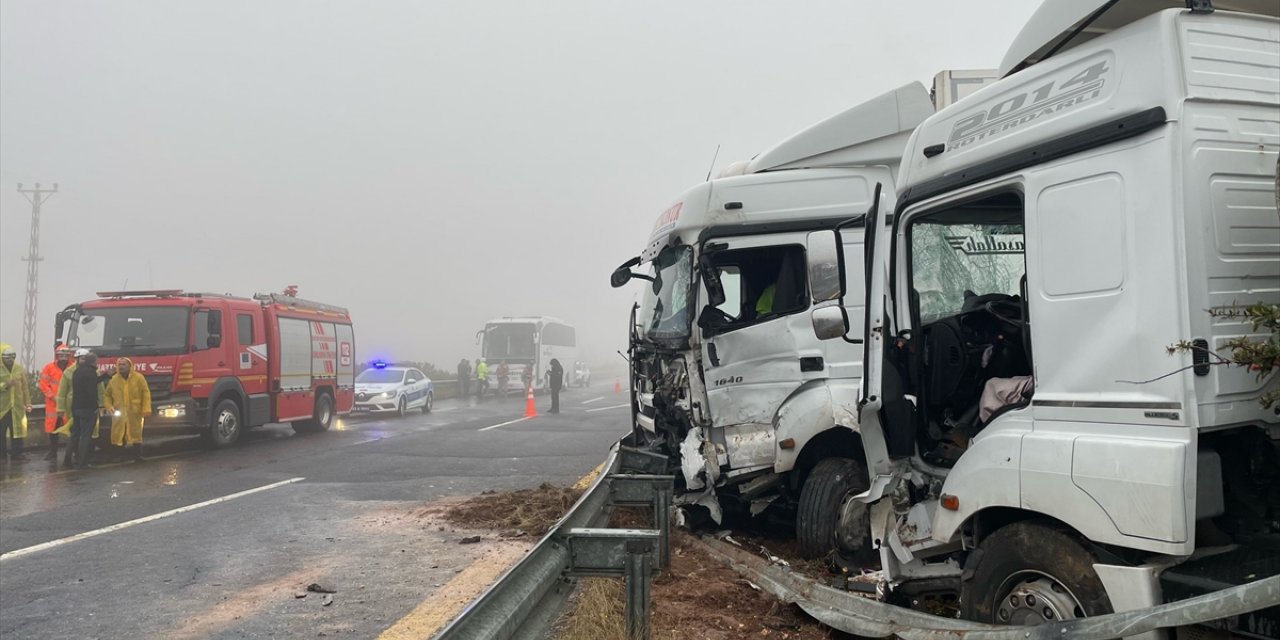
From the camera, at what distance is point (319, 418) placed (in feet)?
58.6

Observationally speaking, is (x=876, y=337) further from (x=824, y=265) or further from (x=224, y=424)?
(x=224, y=424)

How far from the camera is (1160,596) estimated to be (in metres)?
2.54

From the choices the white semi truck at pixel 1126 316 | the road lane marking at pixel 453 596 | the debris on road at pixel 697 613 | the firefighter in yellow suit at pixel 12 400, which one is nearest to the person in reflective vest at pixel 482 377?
the firefighter in yellow suit at pixel 12 400

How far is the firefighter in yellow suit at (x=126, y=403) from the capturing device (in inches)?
485

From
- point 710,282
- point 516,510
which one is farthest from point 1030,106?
point 516,510

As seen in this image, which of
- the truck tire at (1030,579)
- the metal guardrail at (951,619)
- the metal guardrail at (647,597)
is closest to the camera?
the metal guardrail at (951,619)

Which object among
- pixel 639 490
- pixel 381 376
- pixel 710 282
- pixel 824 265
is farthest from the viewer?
pixel 381 376

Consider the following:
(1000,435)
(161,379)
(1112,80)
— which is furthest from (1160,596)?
(161,379)

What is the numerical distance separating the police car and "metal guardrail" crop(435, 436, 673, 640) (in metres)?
17.9

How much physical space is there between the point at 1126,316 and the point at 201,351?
1444cm

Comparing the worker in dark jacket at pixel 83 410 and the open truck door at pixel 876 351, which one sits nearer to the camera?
the open truck door at pixel 876 351

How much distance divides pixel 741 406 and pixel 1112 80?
3662 millimetres

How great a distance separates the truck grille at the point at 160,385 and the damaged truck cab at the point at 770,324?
1030 cm

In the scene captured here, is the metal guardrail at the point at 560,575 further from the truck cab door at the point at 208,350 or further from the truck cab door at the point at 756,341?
the truck cab door at the point at 208,350
